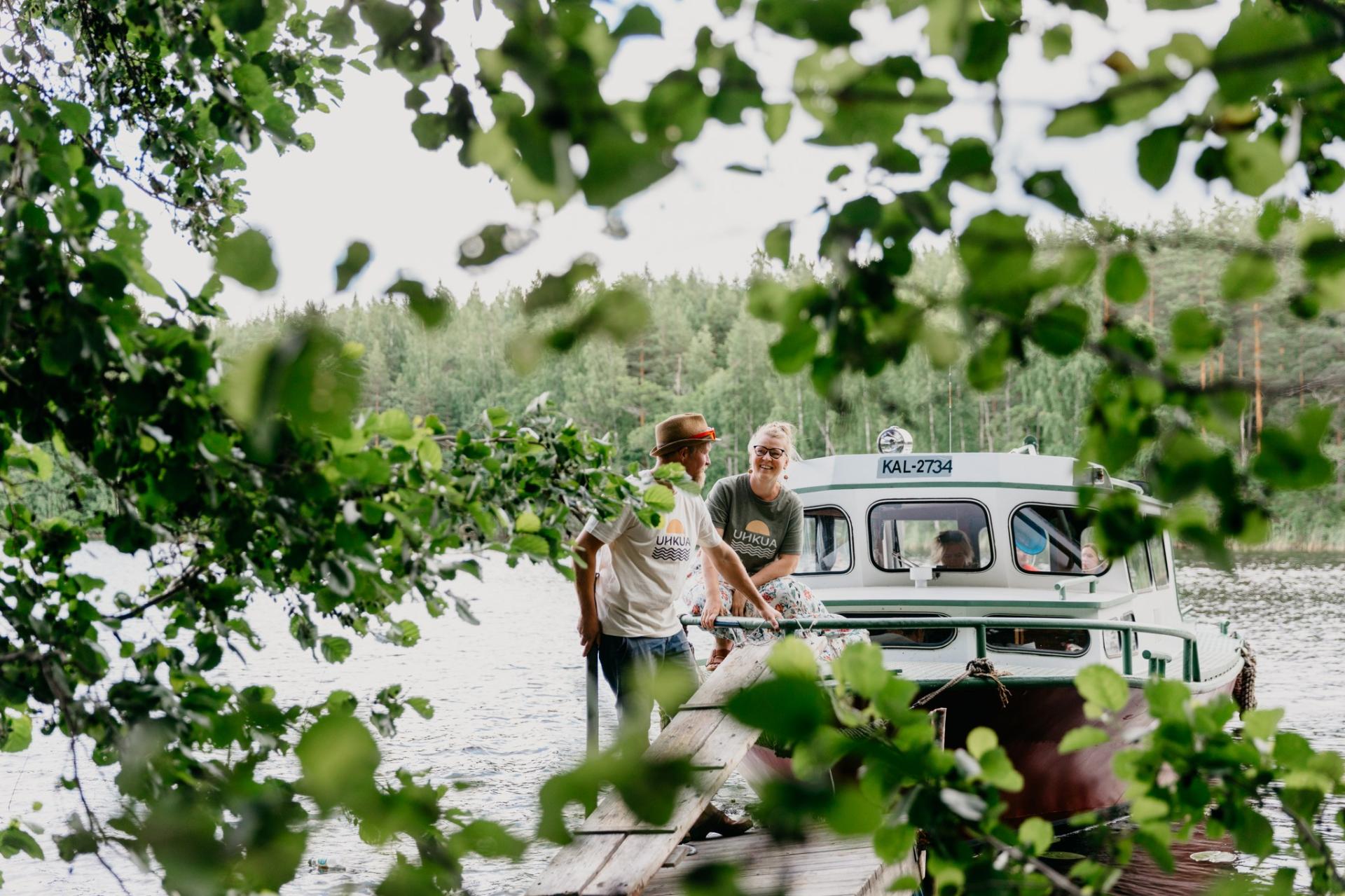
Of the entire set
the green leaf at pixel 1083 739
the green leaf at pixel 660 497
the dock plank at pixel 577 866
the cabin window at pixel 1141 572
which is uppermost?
the green leaf at pixel 660 497

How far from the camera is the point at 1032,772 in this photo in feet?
26.0

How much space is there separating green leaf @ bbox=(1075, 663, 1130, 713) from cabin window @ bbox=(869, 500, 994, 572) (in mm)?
8220

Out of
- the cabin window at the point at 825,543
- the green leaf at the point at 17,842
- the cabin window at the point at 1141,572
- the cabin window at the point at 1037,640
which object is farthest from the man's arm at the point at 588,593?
the cabin window at the point at 1141,572

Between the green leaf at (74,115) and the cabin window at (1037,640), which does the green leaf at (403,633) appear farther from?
the cabin window at (1037,640)

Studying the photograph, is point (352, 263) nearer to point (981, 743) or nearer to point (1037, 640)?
point (981, 743)

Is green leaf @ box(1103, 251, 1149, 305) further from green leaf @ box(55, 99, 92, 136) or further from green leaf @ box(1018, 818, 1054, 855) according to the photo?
green leaf @ box(55, 99, 92, 136)

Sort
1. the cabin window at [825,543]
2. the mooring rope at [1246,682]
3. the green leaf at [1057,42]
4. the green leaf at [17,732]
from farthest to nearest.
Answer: the mooring rope at [1246,682]
the cabin window at [825,543]
the green leaf at [17,732]
the green leaf at [1057,42]

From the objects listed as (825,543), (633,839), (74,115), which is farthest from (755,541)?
(74,115)

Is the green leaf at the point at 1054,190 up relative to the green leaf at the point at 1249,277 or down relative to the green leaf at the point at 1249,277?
up

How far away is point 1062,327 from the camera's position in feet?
4.08

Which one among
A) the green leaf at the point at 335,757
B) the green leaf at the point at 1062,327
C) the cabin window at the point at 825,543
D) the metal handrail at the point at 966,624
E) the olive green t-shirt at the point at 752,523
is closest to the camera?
the green leaf at the point at 335,757

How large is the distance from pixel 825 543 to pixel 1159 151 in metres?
9.07

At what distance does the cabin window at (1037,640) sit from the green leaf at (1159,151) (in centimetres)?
779

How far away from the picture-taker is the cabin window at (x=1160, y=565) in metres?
11.0
